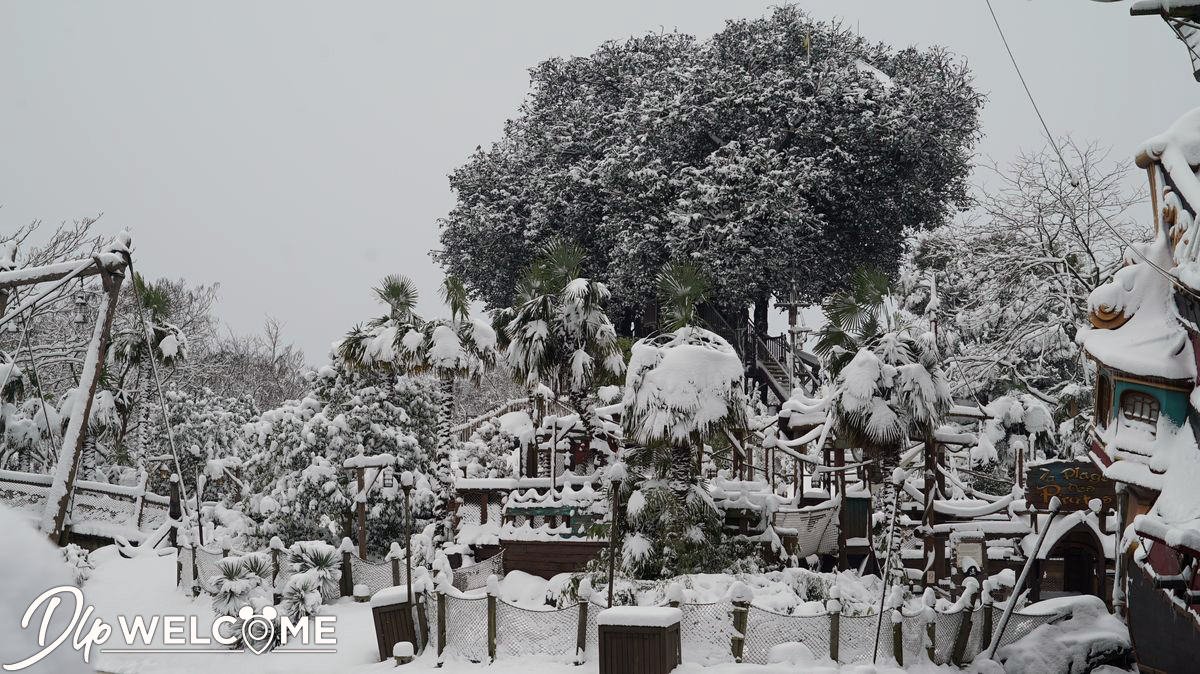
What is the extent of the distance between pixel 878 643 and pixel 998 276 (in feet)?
40.6

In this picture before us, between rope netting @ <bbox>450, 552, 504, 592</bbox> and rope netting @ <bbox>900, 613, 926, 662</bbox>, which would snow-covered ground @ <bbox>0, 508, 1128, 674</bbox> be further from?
rope netting @ <bbox>450, 552, 504, 592</bbox>

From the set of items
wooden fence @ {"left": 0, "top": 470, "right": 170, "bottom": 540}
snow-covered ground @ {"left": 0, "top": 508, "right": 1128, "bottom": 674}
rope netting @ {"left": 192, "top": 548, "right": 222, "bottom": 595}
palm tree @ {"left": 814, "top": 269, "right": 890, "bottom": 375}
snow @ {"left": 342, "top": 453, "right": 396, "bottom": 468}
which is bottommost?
snow-covered ground @ {"left": 0, "top": 508, "right": 1128, "bottom": 674}

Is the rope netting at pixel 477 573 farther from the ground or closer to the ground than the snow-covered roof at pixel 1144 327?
closer to the ground

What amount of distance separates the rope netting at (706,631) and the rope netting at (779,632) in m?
0.29

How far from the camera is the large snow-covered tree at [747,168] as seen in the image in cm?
3209

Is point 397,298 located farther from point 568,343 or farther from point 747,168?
point 747,168

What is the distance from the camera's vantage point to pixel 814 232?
108ft

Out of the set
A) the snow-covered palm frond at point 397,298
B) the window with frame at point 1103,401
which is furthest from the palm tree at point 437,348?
the window with frame at point 1103,401

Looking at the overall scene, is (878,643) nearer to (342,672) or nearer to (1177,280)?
(1177,280)

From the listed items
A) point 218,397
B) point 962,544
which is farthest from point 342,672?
point 218,397

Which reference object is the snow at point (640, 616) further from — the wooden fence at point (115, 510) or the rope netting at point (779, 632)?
the wooden fence at point (115, 510)

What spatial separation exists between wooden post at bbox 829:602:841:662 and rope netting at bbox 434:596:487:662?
439 cm

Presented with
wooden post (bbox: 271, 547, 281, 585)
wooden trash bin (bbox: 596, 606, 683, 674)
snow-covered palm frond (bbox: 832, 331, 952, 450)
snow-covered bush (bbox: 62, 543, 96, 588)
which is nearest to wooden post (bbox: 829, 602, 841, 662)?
wooden trash bin (bbox: 596, 606, 683, 674)

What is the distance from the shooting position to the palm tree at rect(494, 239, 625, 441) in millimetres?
19172
